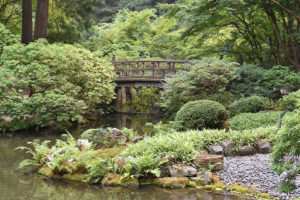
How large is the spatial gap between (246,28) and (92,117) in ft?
31.2

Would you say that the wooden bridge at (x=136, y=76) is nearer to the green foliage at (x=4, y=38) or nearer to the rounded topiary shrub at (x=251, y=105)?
the rounded topiary shrub at (x=251, y=105)

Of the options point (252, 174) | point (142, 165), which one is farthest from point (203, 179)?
point (142, 165)

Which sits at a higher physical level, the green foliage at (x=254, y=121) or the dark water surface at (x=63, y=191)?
the green foliage at (x=254, y=121)

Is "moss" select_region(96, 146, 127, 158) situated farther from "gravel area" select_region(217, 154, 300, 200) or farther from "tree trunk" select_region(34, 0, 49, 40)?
"tree trunk" select_region(34, 0, 49, 40)

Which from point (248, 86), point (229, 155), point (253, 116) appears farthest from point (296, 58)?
point (229, 155)

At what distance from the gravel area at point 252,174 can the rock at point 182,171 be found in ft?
1.88

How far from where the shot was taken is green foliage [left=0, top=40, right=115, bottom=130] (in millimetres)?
13914

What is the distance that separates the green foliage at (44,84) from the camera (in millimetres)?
13914

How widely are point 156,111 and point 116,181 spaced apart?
13.3m

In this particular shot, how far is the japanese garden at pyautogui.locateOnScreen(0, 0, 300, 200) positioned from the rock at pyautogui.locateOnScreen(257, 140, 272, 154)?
0.10 feet

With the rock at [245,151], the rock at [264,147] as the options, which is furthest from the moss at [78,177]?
→ the rock at [264,147]

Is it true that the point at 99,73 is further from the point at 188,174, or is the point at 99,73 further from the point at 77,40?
the point at 188,174

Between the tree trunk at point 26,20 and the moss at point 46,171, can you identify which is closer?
the moss at point 46,171

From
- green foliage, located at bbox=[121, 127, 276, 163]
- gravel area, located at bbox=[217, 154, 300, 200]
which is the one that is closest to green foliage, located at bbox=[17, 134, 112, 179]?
green foliage, located at bbox=[121, 127, 276, 163]
